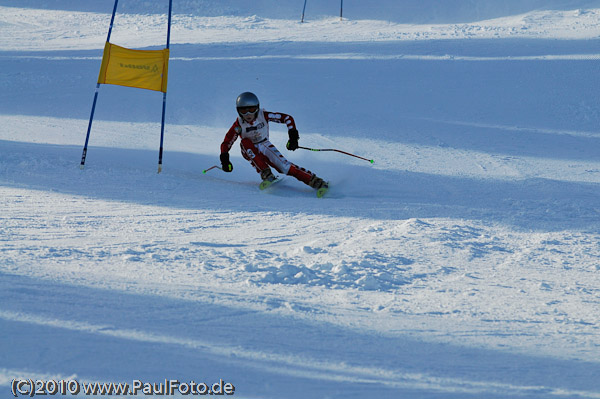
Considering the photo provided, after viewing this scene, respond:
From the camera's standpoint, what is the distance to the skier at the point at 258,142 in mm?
7000

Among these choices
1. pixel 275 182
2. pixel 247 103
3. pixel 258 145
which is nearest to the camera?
pixel 247 103

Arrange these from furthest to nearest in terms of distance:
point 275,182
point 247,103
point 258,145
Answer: point 258,145
point 275,182
point 247,103

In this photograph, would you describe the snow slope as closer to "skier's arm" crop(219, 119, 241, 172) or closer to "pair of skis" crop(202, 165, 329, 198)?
"pair of skis" crop(202, 165, 329, 198)

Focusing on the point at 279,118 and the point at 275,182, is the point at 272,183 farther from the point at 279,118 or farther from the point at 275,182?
the point at 279,118

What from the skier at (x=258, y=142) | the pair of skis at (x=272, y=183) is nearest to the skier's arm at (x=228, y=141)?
the skier at (x=258, y=142)

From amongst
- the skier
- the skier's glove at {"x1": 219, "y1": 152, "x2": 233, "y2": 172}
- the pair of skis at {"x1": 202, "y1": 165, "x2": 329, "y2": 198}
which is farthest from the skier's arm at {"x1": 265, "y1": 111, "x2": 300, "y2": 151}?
the skier's glove at {"x1": 219, "y1": 152, "x2": 233, "y2": 172}

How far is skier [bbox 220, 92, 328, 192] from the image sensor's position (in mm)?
7000

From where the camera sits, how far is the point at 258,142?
288 inches

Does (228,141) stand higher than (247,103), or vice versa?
(247,103)

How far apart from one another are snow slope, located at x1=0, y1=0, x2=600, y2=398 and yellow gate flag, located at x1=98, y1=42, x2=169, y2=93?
0.99 metres

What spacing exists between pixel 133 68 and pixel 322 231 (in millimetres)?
3376

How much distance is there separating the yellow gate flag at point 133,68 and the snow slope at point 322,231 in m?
0.99

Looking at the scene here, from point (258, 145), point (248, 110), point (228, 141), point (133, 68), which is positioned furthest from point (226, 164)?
point (133, 68)

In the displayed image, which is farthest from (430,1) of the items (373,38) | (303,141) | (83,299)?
(83,299)
